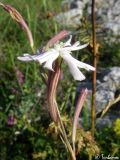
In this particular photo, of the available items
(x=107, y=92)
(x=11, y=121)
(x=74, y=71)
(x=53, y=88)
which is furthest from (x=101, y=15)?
(x=74, y=71)

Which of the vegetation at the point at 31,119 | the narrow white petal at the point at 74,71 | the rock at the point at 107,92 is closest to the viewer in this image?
the narrow white petal at the point at 74,71

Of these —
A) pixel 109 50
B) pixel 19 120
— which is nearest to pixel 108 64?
pixel 109 50

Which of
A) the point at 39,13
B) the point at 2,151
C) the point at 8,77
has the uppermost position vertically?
the point at 39,13

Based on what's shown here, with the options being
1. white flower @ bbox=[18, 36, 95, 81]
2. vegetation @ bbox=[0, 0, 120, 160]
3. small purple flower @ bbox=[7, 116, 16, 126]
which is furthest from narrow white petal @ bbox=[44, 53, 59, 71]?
small purple flower @ bbox=[7, 116, 16, 126]

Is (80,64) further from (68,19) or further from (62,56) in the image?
(68,19)

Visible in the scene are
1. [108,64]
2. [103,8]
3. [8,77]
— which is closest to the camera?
[8,77]

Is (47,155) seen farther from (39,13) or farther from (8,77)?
(39,13)

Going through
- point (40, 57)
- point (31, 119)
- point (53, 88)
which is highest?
point (40, 57)

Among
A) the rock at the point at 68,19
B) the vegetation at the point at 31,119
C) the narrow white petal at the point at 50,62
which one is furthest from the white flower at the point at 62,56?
the rock at the point at 68,19

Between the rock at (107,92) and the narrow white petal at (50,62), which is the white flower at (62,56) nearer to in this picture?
the narrow white petal at (50,62)
